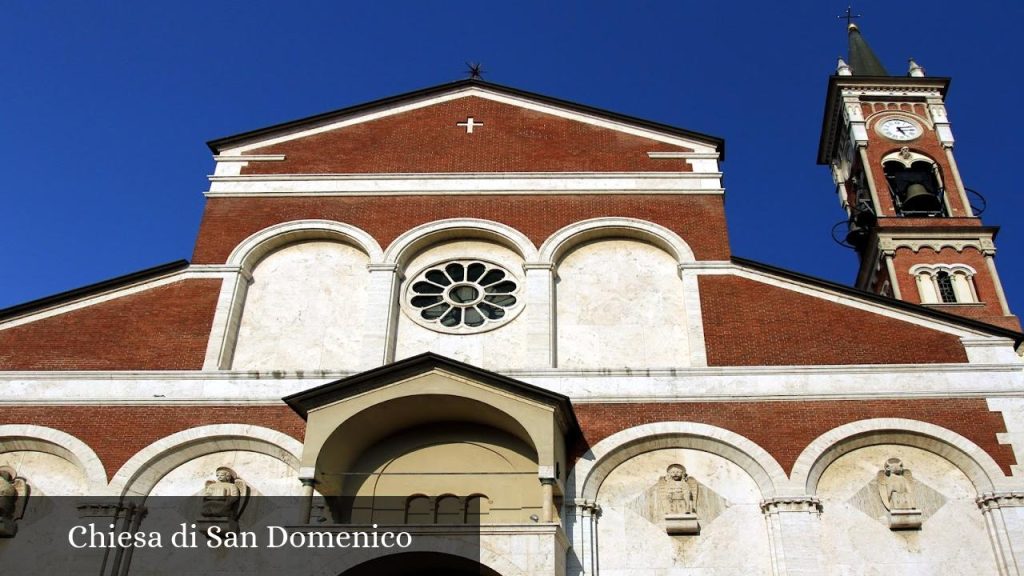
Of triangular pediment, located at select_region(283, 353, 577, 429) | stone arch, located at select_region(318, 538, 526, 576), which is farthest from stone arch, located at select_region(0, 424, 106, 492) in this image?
stone arch, located at select_region(318, 538, 526, 576)

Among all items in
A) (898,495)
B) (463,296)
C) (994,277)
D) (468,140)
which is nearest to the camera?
(898,495)

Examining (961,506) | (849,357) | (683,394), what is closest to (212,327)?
(683,394)

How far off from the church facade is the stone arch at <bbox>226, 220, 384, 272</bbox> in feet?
0.15

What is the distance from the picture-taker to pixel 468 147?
20.8m

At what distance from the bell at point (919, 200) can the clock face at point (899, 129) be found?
2.63 metres

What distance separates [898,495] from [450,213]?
381 inches

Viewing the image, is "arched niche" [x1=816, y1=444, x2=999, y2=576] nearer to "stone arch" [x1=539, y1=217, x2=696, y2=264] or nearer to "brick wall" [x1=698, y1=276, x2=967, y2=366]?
"brick wall" [x1=698, y1=276, x2=967, y2=366]

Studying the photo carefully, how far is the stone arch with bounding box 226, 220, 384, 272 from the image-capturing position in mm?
18906

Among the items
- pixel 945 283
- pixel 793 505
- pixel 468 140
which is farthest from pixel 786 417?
pixel 945 283

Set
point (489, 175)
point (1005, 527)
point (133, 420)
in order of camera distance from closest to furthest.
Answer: point (1005, 527), point (133, 420), point (489, 175)

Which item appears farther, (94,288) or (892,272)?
(892,272)

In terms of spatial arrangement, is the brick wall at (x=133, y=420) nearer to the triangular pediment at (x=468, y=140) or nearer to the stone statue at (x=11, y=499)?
the stone statue at (x=11, y=499)

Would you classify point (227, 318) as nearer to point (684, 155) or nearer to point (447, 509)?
point (447, 509)

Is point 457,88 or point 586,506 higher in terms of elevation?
point 457,88
